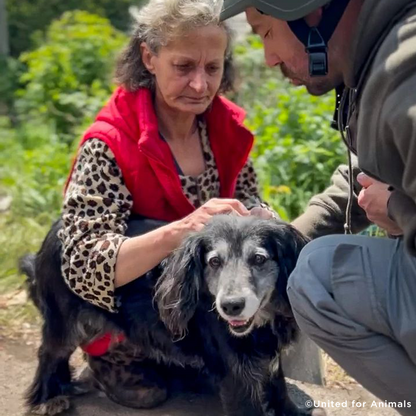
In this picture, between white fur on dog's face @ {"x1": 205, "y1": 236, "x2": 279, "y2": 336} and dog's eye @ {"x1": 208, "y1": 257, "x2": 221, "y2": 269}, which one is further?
dog's eye @ {"x1": 208, "y1": 257, "x2": 221, "y2": 269}

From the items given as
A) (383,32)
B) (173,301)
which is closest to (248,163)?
(173,301)

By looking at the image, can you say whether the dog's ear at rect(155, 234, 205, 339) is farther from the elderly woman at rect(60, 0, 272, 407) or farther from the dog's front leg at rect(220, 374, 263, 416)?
the dog's front leg at rect(220, 374, 263, 416)

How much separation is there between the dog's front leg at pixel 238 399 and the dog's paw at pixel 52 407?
68 cm

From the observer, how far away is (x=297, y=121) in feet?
17.6

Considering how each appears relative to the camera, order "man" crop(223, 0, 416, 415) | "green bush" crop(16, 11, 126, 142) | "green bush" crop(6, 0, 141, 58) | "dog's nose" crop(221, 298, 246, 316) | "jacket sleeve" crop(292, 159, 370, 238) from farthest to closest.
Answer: "green bush" crop(6, 0, 141, 58) → "green bush" crop(16, 11, 126, 142) → "jacket sleeve" crop(292, 159, 370, 238) → "dog's nose" crop(221, 298, 246, 316) → "man" crop(223, 0, 416, 415)

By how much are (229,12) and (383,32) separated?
0.50 metres

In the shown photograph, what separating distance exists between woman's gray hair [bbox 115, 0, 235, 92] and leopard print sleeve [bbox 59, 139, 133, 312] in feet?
1.20

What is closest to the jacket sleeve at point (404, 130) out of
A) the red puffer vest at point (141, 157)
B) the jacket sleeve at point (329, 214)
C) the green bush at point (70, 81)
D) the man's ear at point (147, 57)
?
the red puffer vest at point (141, 157)

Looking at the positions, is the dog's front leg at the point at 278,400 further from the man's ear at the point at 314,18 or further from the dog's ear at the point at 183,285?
the man's ear at the point at 314,18

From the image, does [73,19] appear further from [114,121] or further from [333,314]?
[333,314]

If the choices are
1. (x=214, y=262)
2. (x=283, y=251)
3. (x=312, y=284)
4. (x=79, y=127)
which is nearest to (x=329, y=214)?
(x=283, y=251)

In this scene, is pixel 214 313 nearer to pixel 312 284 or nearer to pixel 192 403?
pixel 192 403

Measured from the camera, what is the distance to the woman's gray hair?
10.5 ft

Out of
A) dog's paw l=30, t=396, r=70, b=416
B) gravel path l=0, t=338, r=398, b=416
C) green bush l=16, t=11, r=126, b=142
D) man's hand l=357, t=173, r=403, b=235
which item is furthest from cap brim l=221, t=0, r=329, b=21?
green bush l=16, t=11, r=126, b=142
